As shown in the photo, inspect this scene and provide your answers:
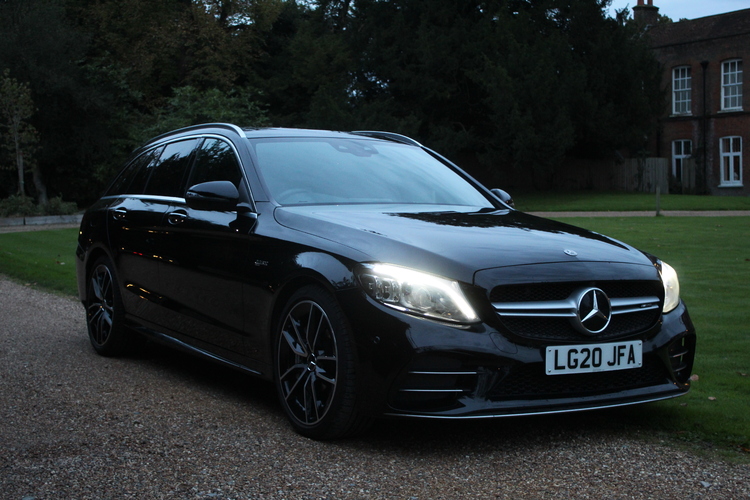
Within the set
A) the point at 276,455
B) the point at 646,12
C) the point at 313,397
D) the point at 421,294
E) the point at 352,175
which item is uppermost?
the point at 646,12

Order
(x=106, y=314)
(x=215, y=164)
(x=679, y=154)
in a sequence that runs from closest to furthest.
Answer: (x=215, y=164)
(x=106, y=314)
(x=679, y=154)

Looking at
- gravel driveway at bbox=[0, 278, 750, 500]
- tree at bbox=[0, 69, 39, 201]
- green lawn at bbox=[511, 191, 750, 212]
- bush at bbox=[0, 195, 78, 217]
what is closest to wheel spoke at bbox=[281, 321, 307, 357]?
gravel driveway at bbox=[0, 278, 750, 500]

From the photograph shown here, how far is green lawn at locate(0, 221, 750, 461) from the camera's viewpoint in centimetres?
484

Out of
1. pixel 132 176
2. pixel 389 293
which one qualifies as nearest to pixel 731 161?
pixel 132 176

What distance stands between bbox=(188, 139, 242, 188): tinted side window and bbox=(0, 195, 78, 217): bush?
85.2 ft

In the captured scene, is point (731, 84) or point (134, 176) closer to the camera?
point (134, 176)

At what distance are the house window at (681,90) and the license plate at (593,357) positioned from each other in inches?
1769

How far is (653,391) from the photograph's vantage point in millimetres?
4531

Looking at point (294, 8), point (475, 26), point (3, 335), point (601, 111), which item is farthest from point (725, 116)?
point (3, 335)

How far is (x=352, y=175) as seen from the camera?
5.65m

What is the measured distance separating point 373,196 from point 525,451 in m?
1.85

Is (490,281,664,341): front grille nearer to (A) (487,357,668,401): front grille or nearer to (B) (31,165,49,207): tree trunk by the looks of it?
(A) (487,357,668,401): front grille

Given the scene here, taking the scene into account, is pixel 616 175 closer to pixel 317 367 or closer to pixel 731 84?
pixel 731 84

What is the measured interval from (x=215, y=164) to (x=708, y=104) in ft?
143
